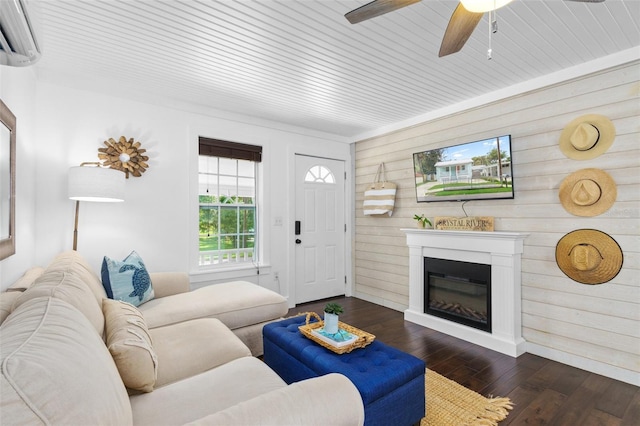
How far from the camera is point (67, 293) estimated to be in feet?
4.42

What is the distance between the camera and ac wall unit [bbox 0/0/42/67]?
1055 mm

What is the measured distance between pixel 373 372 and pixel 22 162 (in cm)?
291

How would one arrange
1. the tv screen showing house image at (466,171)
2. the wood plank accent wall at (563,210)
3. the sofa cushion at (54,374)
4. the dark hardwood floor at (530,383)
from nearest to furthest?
1. the sofa cushion at (54,374)
2. the dark hardwood floor at (530,383)
3. the wood plank accent wall at (563,210)
4. the tv screen showing house image at (466,171)

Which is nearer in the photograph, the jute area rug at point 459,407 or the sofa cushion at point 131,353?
the sofa cushion at point 131,353

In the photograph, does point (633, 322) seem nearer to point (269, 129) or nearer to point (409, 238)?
point (409, 238)

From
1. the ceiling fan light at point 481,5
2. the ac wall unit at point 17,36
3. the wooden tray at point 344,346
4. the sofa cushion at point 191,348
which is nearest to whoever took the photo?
the ac wall unit at point 17,36

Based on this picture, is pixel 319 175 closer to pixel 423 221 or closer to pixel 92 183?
pixel 423 221

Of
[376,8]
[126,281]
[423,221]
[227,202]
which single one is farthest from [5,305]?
[423,221]

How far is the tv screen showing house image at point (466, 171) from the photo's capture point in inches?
120

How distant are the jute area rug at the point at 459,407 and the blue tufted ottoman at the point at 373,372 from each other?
0.26 metres

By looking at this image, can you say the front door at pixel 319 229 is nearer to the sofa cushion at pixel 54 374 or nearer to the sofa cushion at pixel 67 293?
the sofa cushion at pixel 67 293

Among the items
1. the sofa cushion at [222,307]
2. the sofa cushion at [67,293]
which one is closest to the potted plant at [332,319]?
the sofa cushion at [222,307]

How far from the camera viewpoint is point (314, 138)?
4.60 meters

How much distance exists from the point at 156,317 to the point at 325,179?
304 cm
